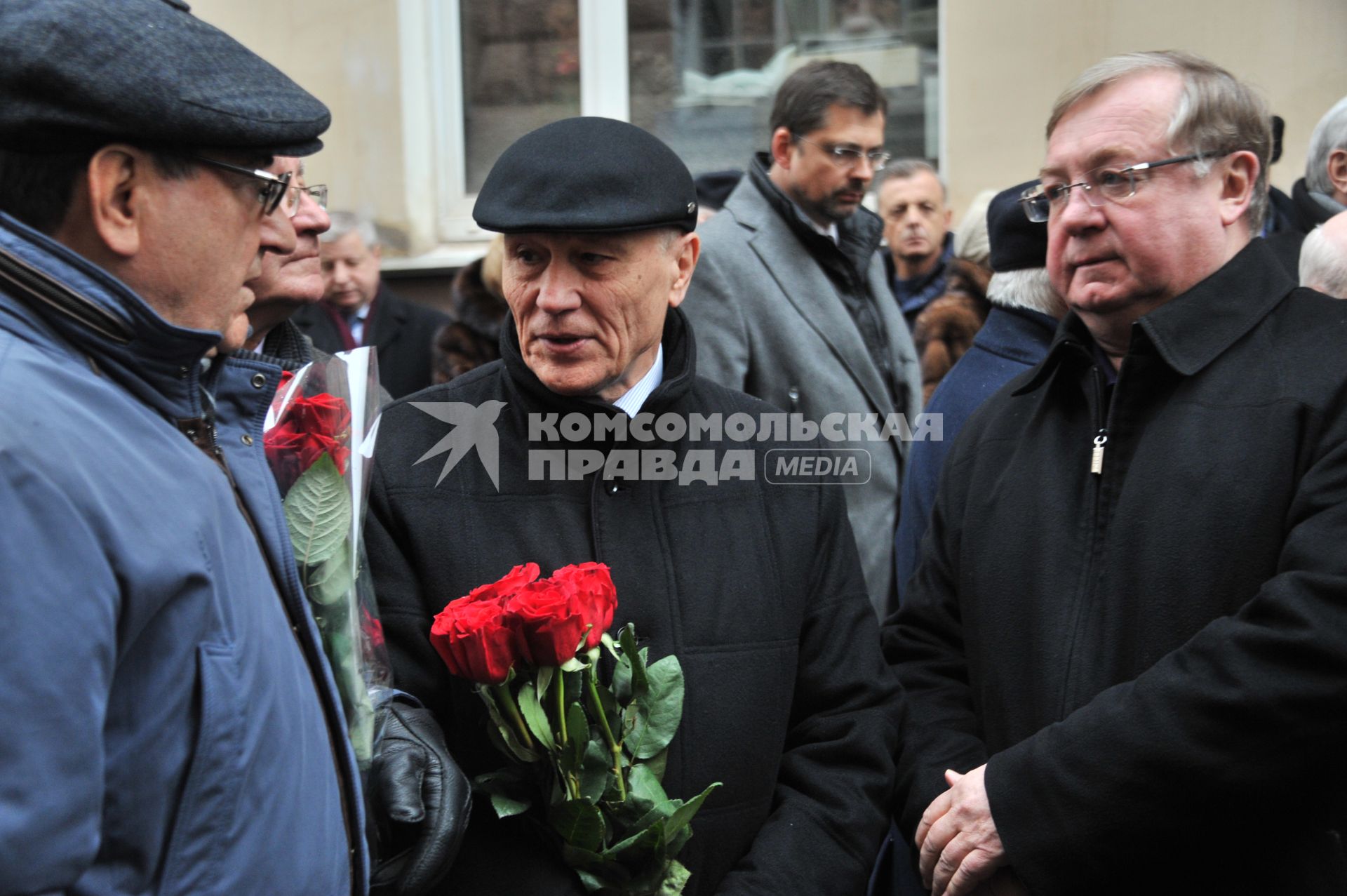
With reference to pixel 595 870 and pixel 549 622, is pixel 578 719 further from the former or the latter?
pixel 595 870

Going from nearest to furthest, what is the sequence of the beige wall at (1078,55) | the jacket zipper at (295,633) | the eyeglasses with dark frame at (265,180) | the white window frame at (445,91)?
the eyeglasses with dark frame at (265,180) < the jacket zipper at (295,633) < the beige wall at (1078,55) < the white window frame at (445,91)

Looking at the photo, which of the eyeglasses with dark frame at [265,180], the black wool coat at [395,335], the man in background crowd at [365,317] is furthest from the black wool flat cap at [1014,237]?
the man in background crowd at [365,317]

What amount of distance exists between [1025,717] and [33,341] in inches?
66.7

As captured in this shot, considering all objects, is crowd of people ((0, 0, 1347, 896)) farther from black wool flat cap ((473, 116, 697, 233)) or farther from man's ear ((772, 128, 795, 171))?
man's ear ((772, 128, 795, 171))

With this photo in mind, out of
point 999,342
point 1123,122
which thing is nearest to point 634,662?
point 1123,122

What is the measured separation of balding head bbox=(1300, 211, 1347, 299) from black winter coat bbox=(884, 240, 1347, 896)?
690mm

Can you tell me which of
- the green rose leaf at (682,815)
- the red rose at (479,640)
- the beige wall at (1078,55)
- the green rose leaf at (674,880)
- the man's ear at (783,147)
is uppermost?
the beige wall at (1078,55)

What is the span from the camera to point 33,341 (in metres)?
1.37

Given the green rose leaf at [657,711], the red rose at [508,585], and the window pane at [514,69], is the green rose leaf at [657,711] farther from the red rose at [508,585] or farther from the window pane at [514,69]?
the window pane at [514,69]

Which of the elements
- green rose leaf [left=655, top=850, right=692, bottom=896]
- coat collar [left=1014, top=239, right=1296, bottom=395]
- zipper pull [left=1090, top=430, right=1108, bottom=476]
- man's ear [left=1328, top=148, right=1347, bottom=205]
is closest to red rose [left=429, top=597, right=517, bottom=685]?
green rose leaf [left=655, top=850, right=692, bottom=896]

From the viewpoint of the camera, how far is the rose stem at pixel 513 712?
198 cm

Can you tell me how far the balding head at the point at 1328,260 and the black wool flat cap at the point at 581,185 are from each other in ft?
4.94

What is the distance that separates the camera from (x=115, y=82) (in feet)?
4.58

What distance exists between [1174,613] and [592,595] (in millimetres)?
939
